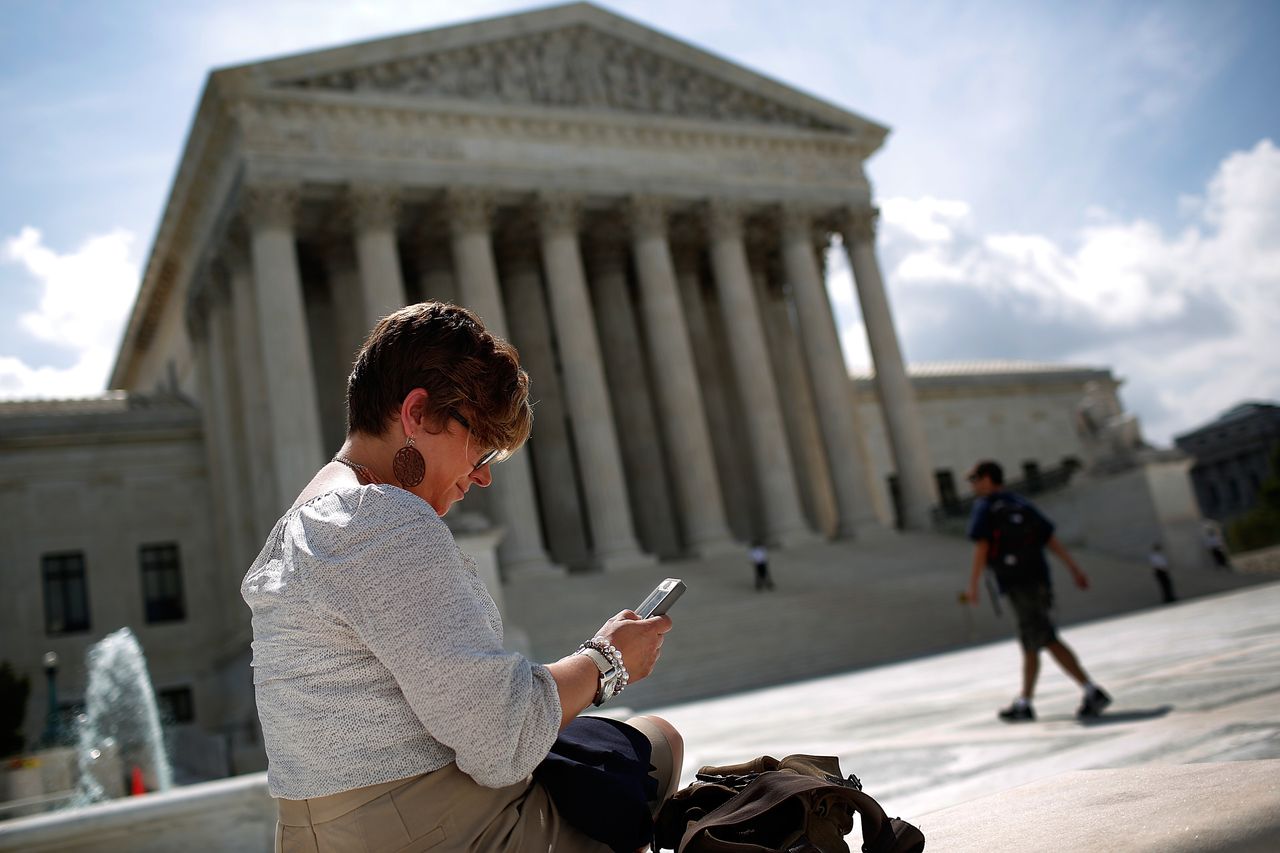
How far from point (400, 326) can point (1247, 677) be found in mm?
7095

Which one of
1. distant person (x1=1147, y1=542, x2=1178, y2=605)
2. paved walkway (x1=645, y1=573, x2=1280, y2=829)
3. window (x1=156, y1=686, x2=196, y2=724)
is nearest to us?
paved walkway (x1=645, y1=573, x2=1280, y2=829)

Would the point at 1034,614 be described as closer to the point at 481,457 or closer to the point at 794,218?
the point at 481,457

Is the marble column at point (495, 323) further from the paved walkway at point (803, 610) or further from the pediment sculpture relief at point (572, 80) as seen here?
the pediment sculpture relief at point (572, 80)

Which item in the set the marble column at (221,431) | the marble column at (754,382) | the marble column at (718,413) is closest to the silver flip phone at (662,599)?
the marble column at (221,431)

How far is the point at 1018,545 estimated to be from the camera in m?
8.45

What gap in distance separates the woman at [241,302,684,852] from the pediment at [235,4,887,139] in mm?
28570

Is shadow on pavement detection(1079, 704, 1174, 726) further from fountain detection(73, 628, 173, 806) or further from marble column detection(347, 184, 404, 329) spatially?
marble column detection(347, 184, 404, 329)

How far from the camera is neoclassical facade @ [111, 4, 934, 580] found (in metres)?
28.8

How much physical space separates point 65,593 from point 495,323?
51.2 ft

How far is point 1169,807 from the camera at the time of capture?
2.79 m

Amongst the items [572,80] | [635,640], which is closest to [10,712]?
[572,80]

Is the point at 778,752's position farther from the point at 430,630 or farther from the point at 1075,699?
the point at 430,630

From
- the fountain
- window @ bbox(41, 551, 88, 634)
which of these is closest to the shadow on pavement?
the fountain

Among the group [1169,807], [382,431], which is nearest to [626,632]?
[382,431]
